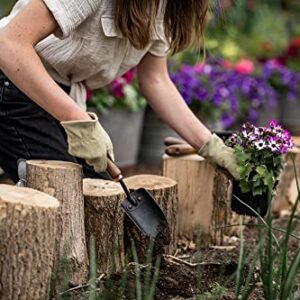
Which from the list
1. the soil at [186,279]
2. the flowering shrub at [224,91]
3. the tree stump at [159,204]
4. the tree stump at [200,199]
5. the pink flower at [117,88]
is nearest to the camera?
the soil at [186,279]

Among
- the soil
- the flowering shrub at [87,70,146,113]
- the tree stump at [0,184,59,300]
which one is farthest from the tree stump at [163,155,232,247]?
the flowering shrub at [87,70,146,113]

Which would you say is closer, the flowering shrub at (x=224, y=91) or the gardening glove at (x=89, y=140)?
the gardening glove at (x=89, y=140)

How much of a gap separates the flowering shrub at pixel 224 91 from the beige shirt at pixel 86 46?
230cm

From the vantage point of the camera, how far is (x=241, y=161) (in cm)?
287

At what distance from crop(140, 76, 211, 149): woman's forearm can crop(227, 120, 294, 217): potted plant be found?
0.68 feet

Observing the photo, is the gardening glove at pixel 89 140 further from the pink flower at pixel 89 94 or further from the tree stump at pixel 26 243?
the pink flower at pixel 89 94

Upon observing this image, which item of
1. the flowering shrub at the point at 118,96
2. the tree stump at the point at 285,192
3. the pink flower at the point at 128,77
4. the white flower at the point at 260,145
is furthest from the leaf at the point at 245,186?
the pink flower at the point at 128,77

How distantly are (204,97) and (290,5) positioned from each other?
452cm

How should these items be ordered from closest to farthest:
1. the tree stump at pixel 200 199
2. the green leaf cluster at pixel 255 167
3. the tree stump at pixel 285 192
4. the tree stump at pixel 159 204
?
the tree stump at pixel 159 204, the green leaf cluster at pixel 255 167, the tree stump at pixel 200 199, the tree stump at pixel 285 192

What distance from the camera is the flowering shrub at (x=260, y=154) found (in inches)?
111

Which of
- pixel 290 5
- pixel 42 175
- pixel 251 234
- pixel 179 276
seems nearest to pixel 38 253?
pixel 42 175

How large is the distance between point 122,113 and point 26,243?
3.13 metres

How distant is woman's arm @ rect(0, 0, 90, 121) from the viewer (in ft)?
7.95

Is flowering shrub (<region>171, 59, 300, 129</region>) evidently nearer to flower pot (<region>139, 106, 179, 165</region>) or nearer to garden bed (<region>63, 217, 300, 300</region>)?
flower pot (<region>139, 106, 179, 165</region>)
